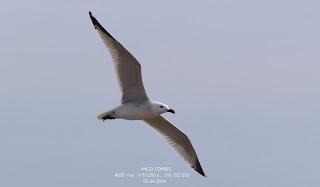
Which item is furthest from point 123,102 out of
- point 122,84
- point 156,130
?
point 156,130

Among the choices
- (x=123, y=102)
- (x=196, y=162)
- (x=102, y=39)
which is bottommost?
(x=196, y=162)

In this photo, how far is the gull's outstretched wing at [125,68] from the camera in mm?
16500

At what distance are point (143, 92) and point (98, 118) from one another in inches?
39.0

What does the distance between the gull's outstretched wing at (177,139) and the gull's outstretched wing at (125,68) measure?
1234mm

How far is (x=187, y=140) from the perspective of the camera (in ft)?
61.2

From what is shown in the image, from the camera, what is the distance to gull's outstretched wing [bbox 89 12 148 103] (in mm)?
16500

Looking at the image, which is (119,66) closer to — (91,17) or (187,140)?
(91,17)

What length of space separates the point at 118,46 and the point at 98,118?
1.48m

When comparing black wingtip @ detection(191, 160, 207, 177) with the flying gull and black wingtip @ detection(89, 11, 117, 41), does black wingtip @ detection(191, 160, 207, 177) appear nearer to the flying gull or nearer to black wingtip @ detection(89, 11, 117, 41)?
the flying gull

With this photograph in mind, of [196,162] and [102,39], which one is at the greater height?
[102,39]

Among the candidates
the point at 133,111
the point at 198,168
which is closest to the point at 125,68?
the point at 133,111

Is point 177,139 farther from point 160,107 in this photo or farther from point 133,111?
point 133,111

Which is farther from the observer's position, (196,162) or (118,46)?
(196,162)

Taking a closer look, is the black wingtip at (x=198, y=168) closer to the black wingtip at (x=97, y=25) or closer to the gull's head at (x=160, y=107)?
the gull's head at (x=160, y=107)
